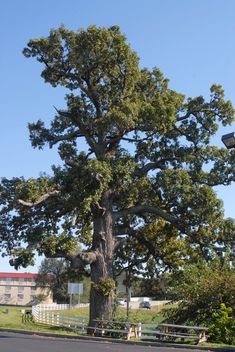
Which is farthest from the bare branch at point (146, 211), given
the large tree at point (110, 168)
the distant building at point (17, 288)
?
the distant building at point (17, 288)

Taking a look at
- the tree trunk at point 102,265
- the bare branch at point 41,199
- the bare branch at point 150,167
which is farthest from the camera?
the bare branch at point 150,167

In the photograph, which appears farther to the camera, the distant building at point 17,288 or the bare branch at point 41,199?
the distant building at point 17,288

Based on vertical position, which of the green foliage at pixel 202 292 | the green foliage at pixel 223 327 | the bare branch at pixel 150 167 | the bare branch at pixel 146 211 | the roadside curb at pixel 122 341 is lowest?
the roadside curb at pixel 122 341

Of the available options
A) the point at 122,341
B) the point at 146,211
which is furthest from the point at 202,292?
the point at 146,211

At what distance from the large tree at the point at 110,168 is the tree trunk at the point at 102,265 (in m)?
0.06

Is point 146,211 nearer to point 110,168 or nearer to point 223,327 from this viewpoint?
point 110,168

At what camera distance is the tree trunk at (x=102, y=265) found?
2914 cm

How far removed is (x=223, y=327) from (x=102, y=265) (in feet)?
32.6

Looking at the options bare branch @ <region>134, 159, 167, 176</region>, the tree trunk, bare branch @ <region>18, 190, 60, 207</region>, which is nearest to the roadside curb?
the tree trunk

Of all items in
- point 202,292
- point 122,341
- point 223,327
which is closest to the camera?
point 223,327

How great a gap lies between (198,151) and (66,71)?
9.28 m

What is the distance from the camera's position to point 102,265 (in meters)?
30.0

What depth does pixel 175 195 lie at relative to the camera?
30.3 metres

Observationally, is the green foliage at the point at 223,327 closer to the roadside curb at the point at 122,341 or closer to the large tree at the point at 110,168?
the roadside curb at the point at 122,341
